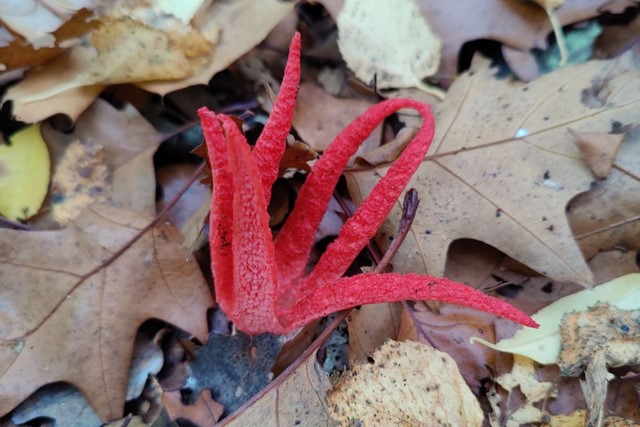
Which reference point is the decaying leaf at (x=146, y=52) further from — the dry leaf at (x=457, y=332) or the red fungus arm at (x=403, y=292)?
the dry leaf at (x=457, y=332)

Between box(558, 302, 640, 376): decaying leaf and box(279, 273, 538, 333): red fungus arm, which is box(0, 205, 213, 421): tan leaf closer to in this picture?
box(279, 273, 538, 333): red fungus arm

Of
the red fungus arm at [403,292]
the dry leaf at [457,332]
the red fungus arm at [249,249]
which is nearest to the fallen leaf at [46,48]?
the red fungus arm at [249,249]

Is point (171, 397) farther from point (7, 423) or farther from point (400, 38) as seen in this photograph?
point (400, 38)

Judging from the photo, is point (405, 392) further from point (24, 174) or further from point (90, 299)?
point (24, 174)

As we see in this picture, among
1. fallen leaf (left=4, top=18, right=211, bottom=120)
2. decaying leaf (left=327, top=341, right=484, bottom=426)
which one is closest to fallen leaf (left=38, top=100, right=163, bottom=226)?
fallen leaf (left=4, top=18, right=211, bottom=120)

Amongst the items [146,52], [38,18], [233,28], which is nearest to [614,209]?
[233,28]

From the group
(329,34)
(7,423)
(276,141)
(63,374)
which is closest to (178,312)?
(63,374)
